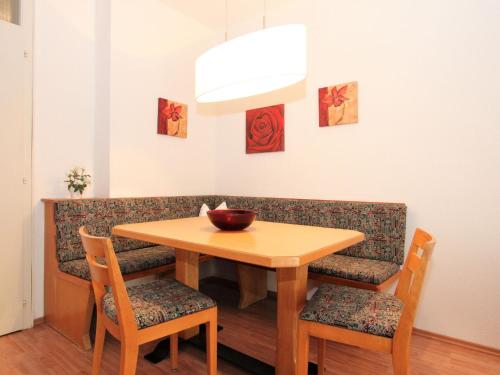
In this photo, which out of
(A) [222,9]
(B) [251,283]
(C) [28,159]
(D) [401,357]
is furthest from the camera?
(A) [222,9]

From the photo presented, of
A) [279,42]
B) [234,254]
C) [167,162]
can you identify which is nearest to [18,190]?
[167,162]

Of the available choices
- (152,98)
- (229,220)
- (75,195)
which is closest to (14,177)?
(75,195)

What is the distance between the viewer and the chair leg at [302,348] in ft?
4.38

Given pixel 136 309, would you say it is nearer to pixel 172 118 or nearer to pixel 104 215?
pixel 104 215

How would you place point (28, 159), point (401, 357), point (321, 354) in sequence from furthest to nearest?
1. point (28, 159)
2. point (321, 354)
3. point (401, 357)

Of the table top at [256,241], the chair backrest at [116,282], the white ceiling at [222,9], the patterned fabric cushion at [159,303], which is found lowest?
the patterned fabric cushion at [159,303]

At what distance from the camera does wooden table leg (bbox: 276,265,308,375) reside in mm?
1480

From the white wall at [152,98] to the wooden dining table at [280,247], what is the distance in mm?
1204

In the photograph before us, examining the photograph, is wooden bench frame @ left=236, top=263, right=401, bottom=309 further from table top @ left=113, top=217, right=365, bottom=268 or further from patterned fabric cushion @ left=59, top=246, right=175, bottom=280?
table top @ left=113, top=217, right=365, bottom=268

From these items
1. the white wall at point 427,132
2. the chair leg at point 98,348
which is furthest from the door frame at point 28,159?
the white wall at point 427,132

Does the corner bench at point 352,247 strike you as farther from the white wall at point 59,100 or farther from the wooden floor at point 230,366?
the white wall at point 59,100

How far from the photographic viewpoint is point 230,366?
6.05 feet

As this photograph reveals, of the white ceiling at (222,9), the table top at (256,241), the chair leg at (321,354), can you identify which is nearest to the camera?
the table top at (256,241)

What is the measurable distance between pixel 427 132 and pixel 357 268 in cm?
109
